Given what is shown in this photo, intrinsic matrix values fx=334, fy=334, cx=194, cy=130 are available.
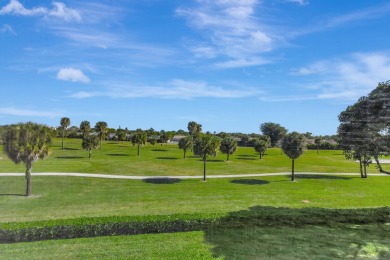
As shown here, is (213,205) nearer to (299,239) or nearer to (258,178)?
(299,239)

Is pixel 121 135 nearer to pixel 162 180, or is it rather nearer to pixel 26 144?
pixel 162 180

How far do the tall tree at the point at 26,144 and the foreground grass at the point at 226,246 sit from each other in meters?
13.6

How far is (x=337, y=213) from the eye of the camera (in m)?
24.6

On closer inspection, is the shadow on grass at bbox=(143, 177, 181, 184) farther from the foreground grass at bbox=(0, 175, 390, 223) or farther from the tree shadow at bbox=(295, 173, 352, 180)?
the tree shadow at bbox=(295, 173, 352, 180)

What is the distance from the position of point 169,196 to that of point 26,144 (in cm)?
1346

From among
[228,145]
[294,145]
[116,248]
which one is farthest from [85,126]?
[116,248]

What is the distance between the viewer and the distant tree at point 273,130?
87.6 m

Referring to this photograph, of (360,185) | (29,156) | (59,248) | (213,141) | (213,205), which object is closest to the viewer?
(59,248)

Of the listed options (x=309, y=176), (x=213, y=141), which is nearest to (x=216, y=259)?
(x=213, y=141)

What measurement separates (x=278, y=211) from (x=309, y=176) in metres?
21.0

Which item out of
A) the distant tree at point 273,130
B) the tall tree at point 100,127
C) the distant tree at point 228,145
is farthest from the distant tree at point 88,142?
the distant tree at point 273,130

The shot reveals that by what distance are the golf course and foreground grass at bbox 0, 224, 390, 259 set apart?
0.05m

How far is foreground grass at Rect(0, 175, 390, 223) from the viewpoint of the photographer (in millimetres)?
25381

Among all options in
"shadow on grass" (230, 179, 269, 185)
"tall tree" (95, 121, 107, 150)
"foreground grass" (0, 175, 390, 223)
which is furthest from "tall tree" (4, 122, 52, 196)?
"tall tree" (95, 121, 107, 150)
